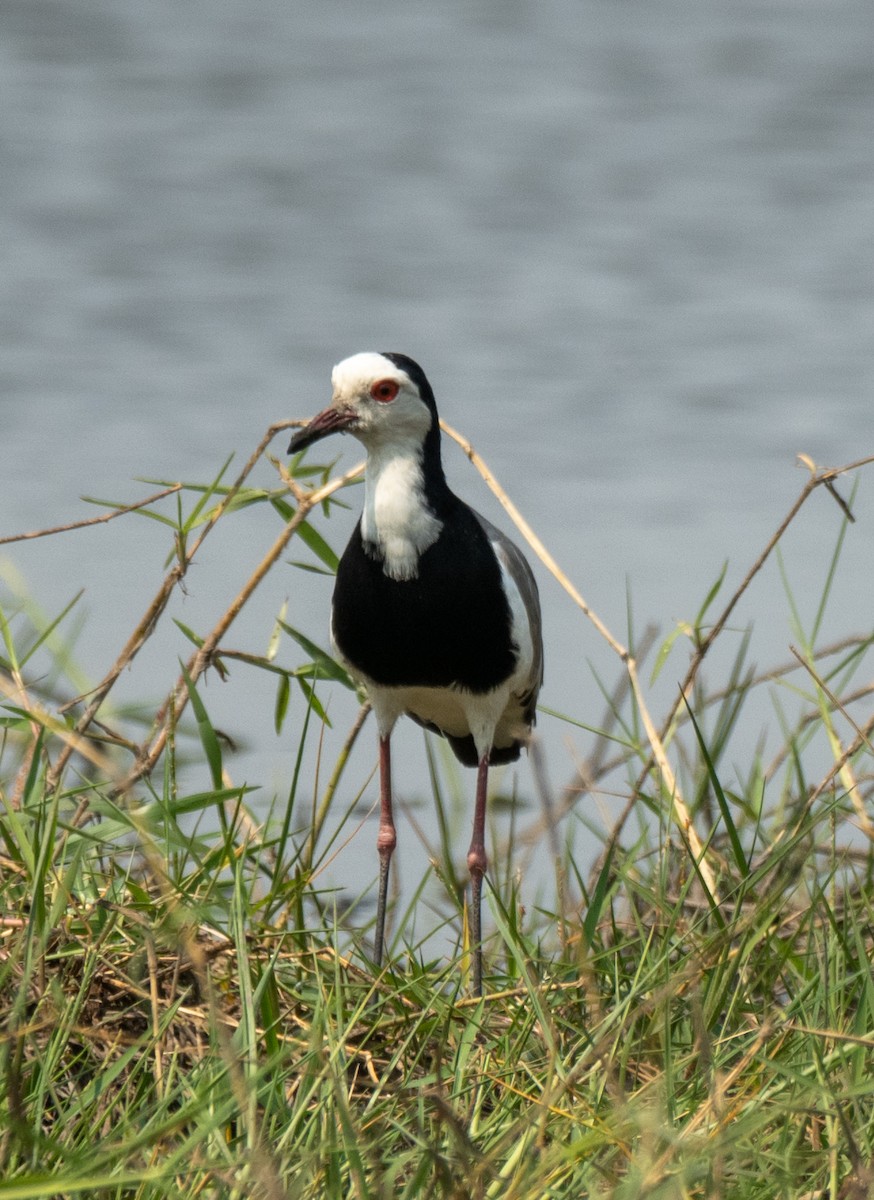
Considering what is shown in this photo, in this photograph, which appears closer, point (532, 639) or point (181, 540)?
point (181, 540)

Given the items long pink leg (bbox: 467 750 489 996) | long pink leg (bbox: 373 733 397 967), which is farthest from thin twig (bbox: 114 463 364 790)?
long pink leg (bbox: 467 750 489 996)

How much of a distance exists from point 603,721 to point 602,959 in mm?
2773

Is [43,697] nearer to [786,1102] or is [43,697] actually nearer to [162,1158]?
[162,1158]

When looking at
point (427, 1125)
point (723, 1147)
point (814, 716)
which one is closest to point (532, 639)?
point (814, 716)

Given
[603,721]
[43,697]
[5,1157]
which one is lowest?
[603,721]

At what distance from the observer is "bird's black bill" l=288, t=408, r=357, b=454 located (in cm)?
423

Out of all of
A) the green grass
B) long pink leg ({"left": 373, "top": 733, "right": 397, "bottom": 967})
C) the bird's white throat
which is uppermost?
the bird's white throat

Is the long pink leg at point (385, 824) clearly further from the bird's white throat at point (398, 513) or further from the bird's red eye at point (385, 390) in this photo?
the bird's red eye at point (385, 390)

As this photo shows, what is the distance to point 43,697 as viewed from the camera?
16.4ft

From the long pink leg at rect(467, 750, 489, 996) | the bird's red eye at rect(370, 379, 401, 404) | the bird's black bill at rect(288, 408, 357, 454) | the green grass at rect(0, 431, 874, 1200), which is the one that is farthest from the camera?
the long pink leg at rect(467, 750, 489, 996)

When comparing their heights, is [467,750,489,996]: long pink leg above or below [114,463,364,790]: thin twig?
below

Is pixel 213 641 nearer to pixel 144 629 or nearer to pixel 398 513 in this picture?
pixel 144 629

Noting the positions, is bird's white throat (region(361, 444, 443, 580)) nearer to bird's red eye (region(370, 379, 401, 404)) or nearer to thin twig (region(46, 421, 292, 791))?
bird's red eye (region(370, 379, 401, 404))

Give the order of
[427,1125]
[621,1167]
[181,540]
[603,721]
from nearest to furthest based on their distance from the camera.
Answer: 1. [621,1167]
2. [427,1125]
3. [181,540]
4. [603,721]
